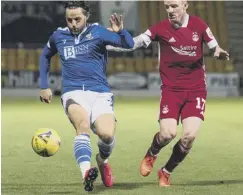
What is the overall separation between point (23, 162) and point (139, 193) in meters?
2.67

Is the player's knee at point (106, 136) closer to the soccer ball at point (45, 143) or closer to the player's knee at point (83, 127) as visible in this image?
the player's knee at point (83, 127)

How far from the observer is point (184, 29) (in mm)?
7227

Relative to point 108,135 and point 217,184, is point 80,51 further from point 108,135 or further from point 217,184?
point 217,184

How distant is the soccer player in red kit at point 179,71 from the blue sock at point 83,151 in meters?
1.00

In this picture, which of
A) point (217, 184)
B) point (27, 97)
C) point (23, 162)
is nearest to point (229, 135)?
point (23, 162)

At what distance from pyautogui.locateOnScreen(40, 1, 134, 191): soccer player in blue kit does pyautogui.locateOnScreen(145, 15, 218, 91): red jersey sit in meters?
0.59

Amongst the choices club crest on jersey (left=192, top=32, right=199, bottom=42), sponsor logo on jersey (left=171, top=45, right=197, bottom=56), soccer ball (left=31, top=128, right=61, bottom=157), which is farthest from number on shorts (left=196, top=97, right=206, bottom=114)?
soccer ball (left=31, top=128, right=61, bottom=157)

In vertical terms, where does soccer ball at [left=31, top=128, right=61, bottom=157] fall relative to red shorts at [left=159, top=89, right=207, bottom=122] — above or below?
below

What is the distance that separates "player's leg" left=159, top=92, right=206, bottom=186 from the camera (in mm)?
6973

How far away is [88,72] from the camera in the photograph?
681cm

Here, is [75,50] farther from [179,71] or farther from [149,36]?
[179,71]

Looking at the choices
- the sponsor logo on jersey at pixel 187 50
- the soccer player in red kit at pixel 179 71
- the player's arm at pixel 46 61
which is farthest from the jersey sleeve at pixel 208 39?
the player's arm at pixel 46 61

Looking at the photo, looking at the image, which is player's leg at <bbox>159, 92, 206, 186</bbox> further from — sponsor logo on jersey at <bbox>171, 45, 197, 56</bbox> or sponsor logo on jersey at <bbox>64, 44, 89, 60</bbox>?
sponsor logo on jersey at <bbox>64, 44, 89, 60</bbox>

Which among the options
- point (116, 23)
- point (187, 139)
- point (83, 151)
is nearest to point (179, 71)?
point (187, 139)
